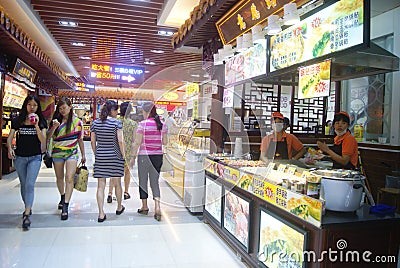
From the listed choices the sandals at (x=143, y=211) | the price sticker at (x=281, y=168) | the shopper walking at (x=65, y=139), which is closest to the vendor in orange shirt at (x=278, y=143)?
the price sticker at (x=281, y=168)

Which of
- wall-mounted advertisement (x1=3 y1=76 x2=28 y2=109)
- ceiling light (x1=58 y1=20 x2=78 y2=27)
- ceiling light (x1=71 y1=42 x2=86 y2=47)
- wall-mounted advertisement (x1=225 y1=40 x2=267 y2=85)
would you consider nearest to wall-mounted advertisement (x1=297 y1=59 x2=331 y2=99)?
wall-mounted advertisement (x1=225 y1=40 x2=267 y2=85)

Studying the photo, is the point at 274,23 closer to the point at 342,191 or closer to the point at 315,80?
the point at 315,80

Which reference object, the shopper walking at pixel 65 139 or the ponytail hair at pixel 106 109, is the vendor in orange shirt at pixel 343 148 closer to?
the ponytail hair at pixel 106 109

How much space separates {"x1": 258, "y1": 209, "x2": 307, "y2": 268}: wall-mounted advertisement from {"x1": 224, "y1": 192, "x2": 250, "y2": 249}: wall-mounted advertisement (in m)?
0.27

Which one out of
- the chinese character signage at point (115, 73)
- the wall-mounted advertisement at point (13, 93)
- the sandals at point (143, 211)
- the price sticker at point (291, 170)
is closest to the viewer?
the price sticker at point (291, 170)

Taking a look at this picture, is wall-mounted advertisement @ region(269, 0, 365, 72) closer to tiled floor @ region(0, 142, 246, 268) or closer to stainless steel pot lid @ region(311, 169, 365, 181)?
stainless steel pot lid @ region(311, 169, 365, 181)

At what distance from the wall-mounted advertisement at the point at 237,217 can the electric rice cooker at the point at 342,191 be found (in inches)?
35.1

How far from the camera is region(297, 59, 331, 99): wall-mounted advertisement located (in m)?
2.36

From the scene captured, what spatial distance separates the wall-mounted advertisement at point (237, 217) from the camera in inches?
113

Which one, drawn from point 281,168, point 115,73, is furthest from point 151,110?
point 115,73

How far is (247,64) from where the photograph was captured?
11.5 ft

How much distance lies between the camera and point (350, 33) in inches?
79.5

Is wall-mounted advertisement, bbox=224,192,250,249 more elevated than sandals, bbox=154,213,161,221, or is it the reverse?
wall-mounted advertisement, bbox=224,192,250,249

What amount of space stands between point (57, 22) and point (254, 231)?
5267mm
